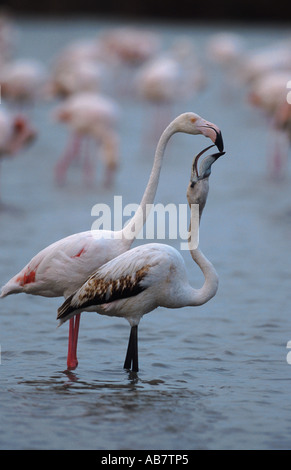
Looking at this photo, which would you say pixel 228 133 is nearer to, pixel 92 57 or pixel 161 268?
pixel 92 57

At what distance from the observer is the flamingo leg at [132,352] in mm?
5066

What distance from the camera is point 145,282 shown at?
4910mm

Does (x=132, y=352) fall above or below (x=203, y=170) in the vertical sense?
below

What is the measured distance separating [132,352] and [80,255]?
57 cm

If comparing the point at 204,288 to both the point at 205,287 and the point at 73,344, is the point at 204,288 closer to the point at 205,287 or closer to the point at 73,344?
the point at 205,287

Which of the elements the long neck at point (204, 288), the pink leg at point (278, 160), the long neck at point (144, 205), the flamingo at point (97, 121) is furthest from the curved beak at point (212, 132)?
the pink leg at point (278, 160)

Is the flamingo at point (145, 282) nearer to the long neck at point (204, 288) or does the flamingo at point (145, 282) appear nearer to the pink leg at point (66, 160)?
the long neck at point (204, 288)

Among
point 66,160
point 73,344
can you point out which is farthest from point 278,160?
point 73,344

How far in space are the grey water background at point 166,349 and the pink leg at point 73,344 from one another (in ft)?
0.18

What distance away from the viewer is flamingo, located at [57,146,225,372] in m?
4.92

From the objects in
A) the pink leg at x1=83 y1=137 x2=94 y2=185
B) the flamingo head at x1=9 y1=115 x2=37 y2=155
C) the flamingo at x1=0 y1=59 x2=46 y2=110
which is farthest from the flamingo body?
the flamingo at x1=0 y1=59 x2=46 y2=110

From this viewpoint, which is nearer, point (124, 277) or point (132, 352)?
point (124, 277)

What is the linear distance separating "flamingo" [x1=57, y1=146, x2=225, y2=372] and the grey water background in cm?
42

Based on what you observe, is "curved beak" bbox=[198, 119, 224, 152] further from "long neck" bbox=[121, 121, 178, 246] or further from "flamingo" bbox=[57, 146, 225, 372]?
"long neck" bbox=[121, 121, 178, 246]
